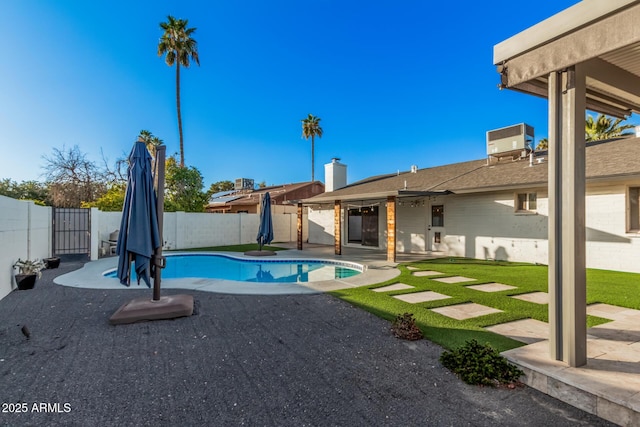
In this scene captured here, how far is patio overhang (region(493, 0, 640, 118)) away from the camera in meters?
2.28

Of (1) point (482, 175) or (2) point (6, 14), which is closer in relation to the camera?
(2) point (6, 14)

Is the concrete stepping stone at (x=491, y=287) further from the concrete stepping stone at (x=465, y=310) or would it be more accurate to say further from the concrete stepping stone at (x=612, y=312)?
the concrete stepping stone at (x=612, y=312)

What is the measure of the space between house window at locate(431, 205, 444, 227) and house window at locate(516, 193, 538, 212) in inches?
116

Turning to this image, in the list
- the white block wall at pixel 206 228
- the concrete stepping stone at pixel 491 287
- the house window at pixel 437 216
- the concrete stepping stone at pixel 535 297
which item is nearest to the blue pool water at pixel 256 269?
the white block wall at pixel 206 228

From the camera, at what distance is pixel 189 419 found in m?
2.37

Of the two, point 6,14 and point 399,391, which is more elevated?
point 6,14

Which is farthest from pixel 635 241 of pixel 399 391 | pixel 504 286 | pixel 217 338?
pixel 217 338

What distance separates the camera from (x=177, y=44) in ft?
65.8

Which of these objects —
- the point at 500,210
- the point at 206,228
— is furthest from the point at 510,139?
the point at 206,228

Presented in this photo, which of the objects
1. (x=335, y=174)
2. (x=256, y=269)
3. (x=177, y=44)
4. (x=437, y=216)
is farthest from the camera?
(x=177, y=44)

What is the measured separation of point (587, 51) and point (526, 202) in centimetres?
971

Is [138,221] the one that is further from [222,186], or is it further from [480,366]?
[222,186]

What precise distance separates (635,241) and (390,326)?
8.62 meters

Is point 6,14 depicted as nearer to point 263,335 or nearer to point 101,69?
point 101,69
